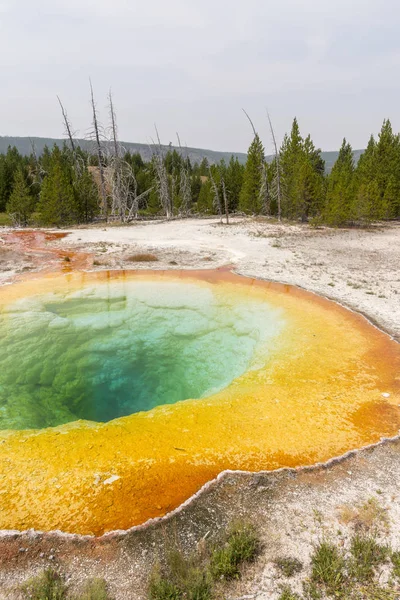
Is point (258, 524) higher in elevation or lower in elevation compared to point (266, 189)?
lower

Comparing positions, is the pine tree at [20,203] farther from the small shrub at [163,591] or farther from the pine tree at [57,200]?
the small shrub at [163,591]

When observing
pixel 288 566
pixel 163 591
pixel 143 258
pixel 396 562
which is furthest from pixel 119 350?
pixel 143 258

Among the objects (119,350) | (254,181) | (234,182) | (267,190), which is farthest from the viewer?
(234,182)

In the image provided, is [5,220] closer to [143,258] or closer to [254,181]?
[254,181]

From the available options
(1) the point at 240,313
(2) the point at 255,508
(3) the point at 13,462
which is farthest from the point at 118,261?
(2) the point at 255,508

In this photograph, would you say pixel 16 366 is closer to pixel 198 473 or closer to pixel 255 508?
pixel 198 473
